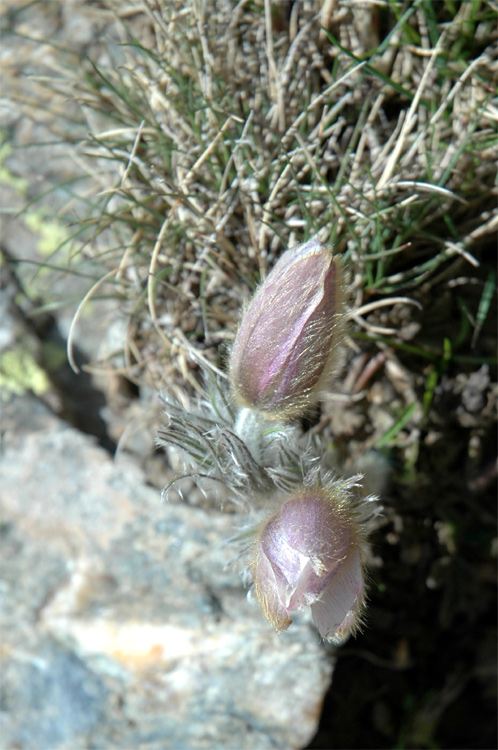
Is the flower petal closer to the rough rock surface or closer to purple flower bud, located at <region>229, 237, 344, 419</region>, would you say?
purple flower bud, located at <region>229, 237, 344, 419</region>

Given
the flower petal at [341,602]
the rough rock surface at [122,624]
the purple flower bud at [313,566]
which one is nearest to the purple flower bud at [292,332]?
the purple flower bud at [313,566]

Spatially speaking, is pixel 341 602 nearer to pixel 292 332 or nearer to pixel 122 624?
pixel 292 332

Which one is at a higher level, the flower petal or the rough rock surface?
the flower petal

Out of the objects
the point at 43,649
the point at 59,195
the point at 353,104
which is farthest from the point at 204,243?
the point at 43,649

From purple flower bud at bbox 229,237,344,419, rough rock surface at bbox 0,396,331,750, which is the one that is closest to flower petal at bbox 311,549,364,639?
purple flower bud at bbox 229,237,344,419

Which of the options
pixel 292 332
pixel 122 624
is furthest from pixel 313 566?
pixel 122 624

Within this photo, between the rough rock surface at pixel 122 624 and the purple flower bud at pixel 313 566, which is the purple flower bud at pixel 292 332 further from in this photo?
the rough rock surface at pixel 122 624

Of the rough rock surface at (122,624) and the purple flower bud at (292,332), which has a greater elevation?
the purple flower bud at (292,332)
